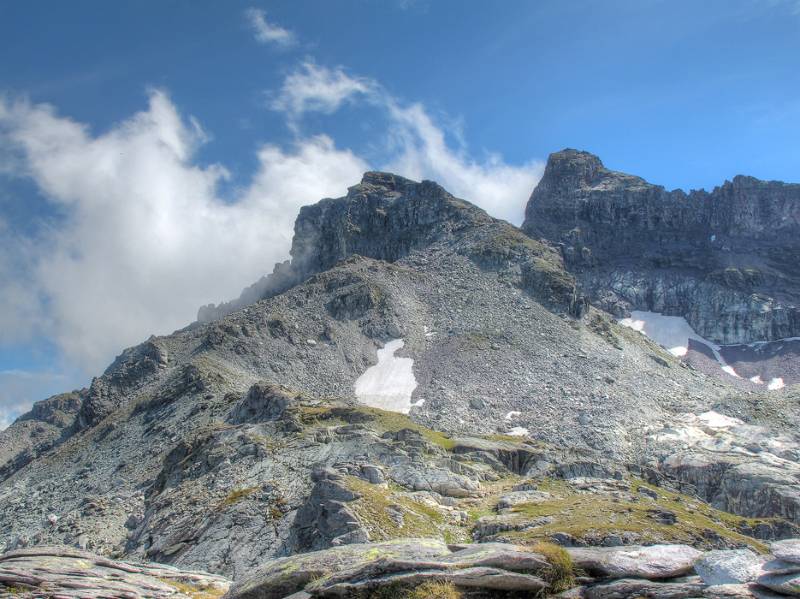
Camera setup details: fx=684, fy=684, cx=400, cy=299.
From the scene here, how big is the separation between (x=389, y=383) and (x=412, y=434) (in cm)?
4992

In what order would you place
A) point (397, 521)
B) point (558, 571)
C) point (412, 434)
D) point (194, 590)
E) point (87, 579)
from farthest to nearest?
point (412, 434) → point (397, 521) → point (194, 590) → point (87, 579) → point (558, 571)

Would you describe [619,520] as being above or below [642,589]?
above

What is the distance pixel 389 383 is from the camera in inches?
4149

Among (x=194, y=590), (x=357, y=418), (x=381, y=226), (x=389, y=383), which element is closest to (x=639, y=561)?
(x=194, y=590)

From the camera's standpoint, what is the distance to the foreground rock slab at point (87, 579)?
20.9m

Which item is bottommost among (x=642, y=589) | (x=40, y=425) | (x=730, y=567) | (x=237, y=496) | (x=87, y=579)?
(x=87, y=579)

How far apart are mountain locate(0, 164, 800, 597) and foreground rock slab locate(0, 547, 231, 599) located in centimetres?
371

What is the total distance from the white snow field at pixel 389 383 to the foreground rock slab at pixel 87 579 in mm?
69732

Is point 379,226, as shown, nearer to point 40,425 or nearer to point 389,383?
point 389,383

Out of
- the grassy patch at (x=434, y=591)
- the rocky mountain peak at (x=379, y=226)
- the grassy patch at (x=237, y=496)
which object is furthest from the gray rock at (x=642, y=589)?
the rocky mountain peak at (x=379, y=226)

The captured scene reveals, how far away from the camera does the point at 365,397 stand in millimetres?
101375

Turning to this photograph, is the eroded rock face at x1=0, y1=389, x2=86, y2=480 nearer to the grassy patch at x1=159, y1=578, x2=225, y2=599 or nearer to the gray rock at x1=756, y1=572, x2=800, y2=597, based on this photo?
the grassy patch at x1=159, y1=578, x2=225, y2=599

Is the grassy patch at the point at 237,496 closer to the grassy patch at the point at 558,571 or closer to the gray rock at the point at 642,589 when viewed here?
the grassy patch at the point at 558,571

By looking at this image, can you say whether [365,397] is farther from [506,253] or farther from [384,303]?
[506,253]
